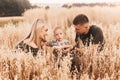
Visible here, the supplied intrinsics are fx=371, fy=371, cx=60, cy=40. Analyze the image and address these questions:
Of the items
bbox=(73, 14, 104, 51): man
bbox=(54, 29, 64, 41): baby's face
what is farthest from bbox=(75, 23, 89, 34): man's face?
bbox=(54, 29, 64, 41): baby's face

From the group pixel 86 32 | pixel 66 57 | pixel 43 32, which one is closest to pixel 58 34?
pixel 43 32

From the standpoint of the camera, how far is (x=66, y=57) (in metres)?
2.09

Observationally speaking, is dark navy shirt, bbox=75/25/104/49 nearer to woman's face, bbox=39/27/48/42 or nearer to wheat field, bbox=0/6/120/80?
wheat field, bbox=0/6/120/80

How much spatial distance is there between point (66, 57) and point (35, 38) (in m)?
0.38

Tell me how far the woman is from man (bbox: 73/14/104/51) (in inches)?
8.5

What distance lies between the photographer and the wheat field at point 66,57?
6.31ft

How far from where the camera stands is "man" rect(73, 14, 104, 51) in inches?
95.3

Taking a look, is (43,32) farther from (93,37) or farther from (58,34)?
(93,37)

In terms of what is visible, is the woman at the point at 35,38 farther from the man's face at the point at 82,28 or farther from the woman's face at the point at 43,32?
the man's face at the point at 82,28

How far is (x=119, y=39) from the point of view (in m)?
2.73

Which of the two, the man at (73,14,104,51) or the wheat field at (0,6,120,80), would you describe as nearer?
the wheat field at (0,6,120,80)

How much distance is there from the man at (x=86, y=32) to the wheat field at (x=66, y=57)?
0.09m

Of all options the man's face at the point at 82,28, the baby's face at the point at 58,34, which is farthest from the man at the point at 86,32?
the baby's face at the point at 58,34

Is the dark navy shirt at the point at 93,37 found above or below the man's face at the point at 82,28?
below
